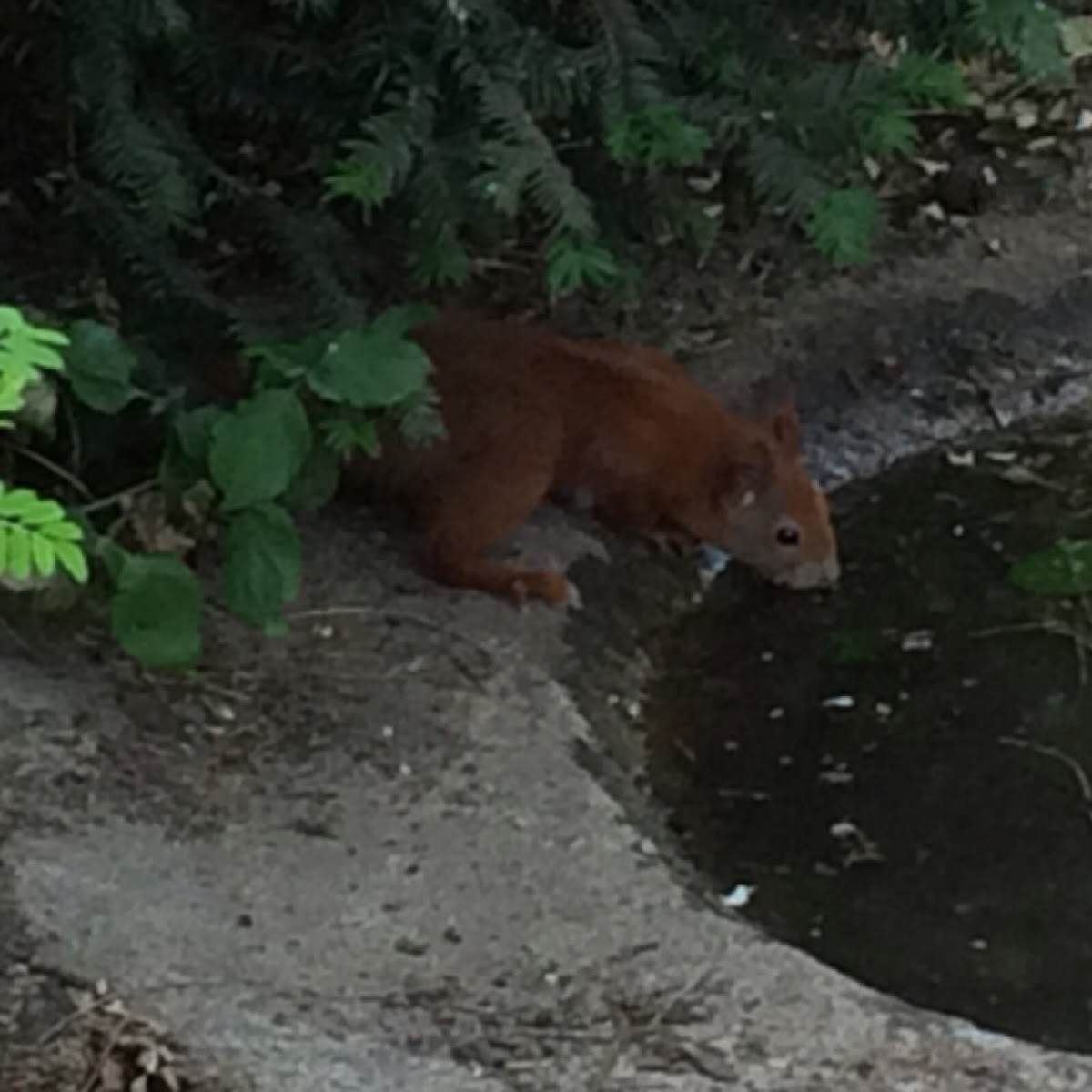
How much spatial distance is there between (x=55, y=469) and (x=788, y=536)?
1.30 meters

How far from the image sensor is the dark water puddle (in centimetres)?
320

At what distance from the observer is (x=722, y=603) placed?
4.16 metres

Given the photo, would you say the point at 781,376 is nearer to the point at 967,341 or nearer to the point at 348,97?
the point at 967,341

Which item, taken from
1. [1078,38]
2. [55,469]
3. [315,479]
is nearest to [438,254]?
[315,479]

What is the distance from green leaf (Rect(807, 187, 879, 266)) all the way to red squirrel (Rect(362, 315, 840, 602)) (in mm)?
447

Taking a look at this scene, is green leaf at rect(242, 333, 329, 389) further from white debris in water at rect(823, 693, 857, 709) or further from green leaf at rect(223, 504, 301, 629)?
white debris in water at rect(823, 693, 857, 709)

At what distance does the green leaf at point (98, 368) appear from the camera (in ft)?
10.6

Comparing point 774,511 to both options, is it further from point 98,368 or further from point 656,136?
point 98,368

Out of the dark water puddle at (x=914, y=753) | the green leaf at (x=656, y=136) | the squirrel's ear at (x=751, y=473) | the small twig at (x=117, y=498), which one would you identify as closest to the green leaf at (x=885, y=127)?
the green leaf at (x=656, y=136)

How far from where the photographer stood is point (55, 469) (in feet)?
10.9

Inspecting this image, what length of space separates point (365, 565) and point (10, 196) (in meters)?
1.00

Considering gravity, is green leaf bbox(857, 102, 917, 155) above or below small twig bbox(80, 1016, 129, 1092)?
above

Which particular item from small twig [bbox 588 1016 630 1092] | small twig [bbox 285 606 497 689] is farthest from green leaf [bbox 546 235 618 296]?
small twig [bbox 588 1016 630 1092]

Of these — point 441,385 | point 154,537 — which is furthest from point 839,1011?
point 441,385
